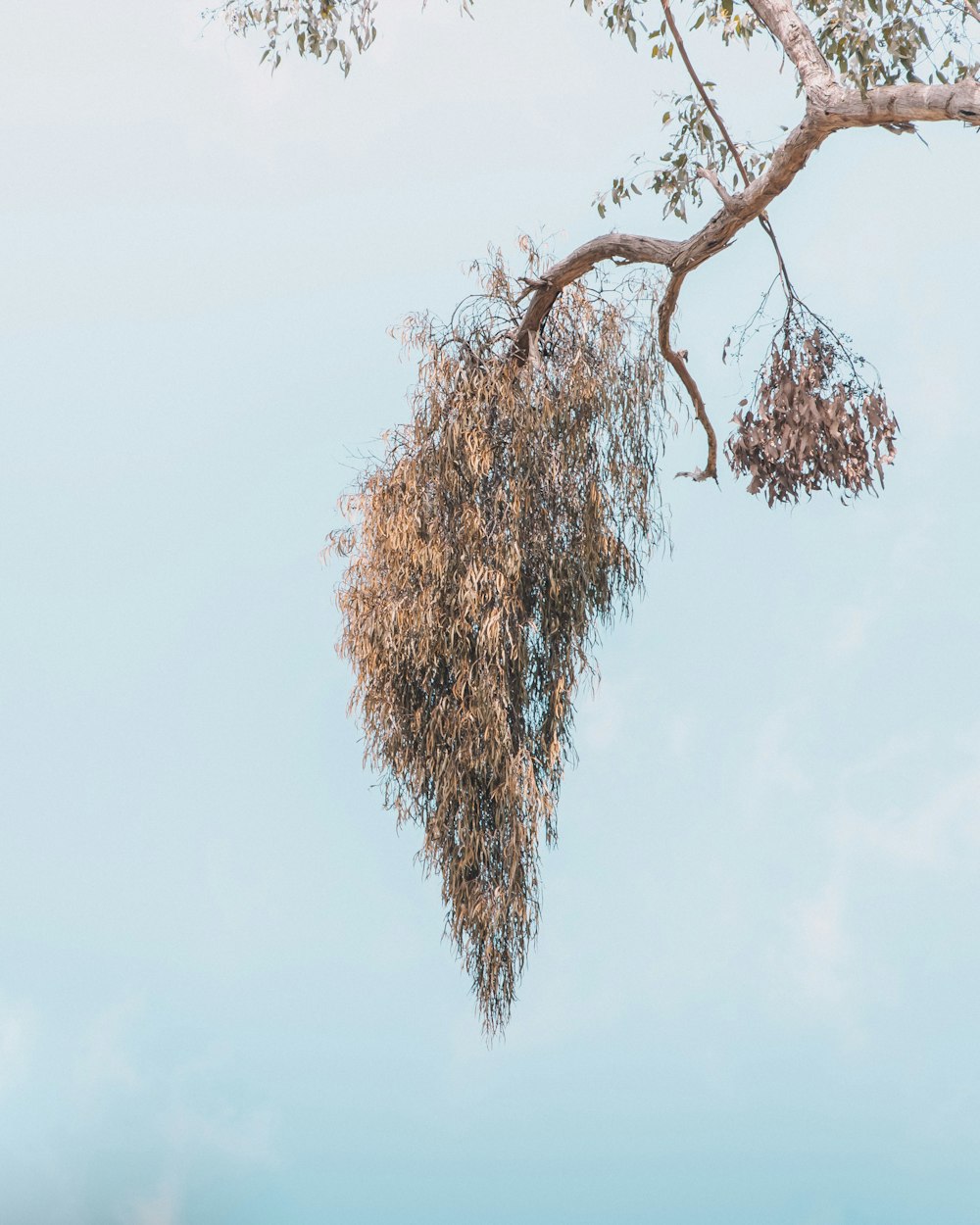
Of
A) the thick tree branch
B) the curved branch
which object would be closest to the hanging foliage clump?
the curved branch

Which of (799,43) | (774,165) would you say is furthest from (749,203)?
(799,43)

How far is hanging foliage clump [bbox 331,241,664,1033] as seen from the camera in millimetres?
5574

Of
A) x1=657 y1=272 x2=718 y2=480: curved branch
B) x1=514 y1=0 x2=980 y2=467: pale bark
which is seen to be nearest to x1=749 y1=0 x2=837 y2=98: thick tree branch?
x1=514 y1=0 x2=980 y2=467: pale bark

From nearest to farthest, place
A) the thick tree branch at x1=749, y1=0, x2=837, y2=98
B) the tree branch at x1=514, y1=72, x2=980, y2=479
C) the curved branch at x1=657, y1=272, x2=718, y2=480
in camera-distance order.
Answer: the tree branch at x1=514, y1=72, x2=980, y2=479, the thick tree branch at x1=749, y1=0, x2=837, y2=98, the curved branch at x1=657, y1=272, x2=718, y2=480

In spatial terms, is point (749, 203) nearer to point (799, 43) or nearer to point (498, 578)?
point (799, 43)

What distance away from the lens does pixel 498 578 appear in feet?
18.1

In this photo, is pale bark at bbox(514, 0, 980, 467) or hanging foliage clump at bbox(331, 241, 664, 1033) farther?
hanging foliage clump at bbox(331, 241, 664, 1033)

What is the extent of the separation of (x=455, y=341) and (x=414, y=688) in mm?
1335

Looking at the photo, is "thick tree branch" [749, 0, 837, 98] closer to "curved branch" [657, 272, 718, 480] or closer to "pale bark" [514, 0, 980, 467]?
"pale bark" [514, 0, 980, 467]

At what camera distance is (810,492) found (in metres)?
5.29

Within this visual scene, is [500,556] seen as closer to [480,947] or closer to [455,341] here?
[455,341]

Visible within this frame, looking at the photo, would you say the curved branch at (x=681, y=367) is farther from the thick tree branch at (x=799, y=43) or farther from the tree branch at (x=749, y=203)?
the thick tree branch at (x=799, y=43)

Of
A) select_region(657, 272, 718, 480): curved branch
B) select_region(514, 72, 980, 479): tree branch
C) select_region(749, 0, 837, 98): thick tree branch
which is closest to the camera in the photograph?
select_region(514, 72, 980, 479): tree branch

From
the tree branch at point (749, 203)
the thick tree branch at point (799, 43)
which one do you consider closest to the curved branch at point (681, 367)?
the tree branch at point (749, 203)
